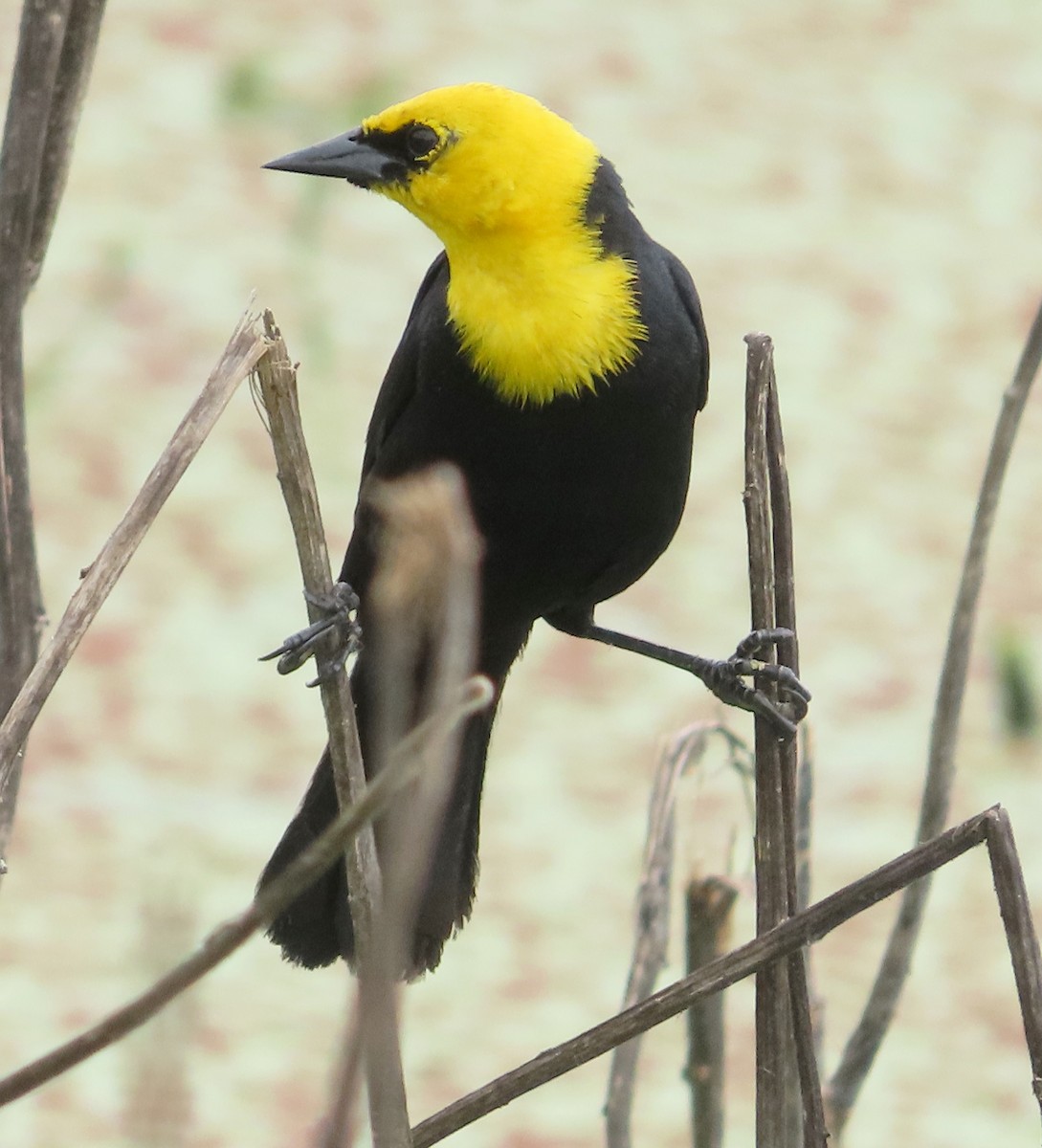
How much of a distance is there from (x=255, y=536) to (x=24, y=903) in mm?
1384

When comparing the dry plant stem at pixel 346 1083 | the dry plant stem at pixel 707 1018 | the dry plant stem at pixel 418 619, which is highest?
the dry plant stem at pixel 707 1018

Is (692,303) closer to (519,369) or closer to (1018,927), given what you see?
(519,369)

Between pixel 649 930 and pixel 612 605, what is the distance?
3.03m

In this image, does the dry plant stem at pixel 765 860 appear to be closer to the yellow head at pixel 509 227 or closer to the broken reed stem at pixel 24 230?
the yellow head at pixel 509 227

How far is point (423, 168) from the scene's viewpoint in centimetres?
218

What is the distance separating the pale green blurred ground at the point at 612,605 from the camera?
3748mm

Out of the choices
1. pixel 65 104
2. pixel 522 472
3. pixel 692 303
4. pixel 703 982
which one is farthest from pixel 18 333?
pixel 692 303

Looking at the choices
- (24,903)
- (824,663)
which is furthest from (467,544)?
(824,663)

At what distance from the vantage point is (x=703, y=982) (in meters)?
1.43

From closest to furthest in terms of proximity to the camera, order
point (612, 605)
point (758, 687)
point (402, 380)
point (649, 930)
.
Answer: point (758, 687) → point (649, 930) → point (402, 380) → point (612, 605)

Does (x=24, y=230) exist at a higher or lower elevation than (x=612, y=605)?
lower

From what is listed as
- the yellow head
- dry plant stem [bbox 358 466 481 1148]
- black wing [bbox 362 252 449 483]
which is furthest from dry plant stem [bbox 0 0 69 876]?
black wing [bbox 362 252 449 483]

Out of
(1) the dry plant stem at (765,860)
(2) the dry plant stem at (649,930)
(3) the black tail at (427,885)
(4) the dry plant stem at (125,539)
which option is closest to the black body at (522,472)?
(3) the black tail at (427,885)

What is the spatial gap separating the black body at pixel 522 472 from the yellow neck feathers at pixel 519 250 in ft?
0.08
